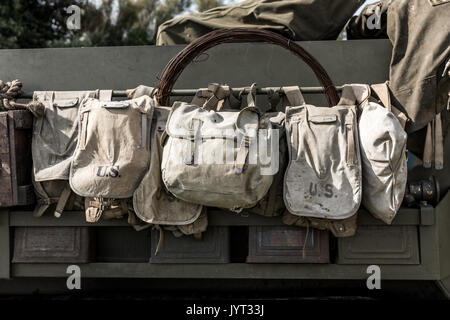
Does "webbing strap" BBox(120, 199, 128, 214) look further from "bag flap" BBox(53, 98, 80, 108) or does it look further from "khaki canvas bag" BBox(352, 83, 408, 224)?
"khaki canvas bag" BBox(352, 83, 408, 224)

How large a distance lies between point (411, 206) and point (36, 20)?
8951mm

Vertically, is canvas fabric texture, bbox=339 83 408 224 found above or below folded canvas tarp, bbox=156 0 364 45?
below

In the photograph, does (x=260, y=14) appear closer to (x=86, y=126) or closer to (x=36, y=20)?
(x=86, y=126)

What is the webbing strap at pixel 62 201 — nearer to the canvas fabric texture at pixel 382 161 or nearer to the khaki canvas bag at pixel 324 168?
the khaki canvas bag at pixel 324 168

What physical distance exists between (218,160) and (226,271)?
0.58 m

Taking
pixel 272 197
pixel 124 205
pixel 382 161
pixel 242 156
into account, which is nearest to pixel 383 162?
pixel 382 161

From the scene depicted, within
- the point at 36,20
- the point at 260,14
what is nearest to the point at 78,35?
the point at 36,20

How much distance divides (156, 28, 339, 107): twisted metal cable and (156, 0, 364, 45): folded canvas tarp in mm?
346

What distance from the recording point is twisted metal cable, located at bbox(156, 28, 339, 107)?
217 centimetres

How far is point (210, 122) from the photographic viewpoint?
6.66 ft

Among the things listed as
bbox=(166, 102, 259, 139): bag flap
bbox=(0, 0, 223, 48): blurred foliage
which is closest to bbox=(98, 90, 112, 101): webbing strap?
bbox=(166, 102, 259, 139): bag flap

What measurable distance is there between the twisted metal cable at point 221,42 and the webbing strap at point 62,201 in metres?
0.62

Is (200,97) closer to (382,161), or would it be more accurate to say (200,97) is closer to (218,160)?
(218,160)
